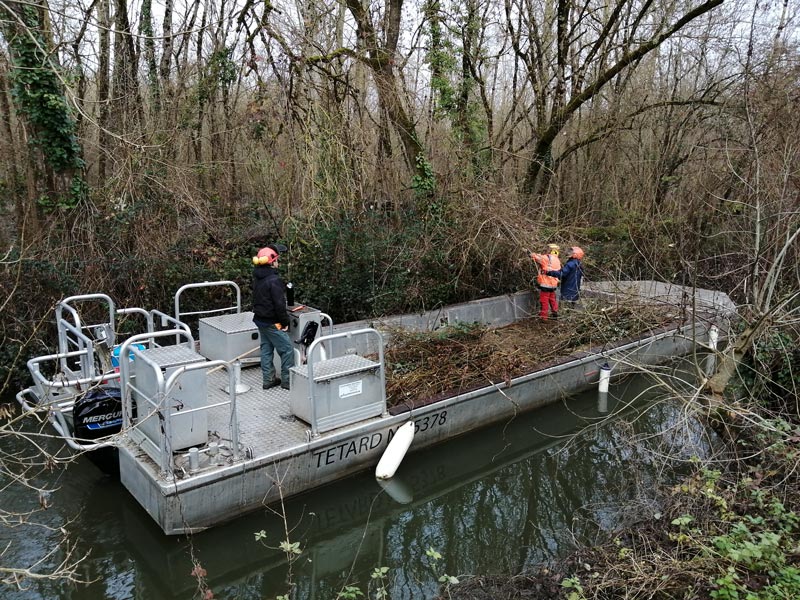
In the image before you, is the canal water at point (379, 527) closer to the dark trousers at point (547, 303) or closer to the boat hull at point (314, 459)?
the boat hull at point (314, 459)

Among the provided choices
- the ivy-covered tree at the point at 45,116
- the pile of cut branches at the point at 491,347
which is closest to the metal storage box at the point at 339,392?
the pile of cut branches at the point at 491,347

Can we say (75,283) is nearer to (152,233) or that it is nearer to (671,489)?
(152,233)

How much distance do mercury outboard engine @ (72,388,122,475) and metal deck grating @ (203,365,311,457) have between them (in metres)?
0.96

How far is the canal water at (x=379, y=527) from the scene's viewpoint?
17.9 ft

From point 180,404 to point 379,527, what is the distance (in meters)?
2.49

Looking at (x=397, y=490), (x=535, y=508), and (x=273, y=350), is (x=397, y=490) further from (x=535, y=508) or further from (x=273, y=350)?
(x=273, y=350)

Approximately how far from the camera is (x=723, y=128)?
1453cm

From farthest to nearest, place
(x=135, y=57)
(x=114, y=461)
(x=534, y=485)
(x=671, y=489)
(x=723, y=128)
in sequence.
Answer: (x=723, y=128) < (x=135, y=57) < (x=534, y=485) < (x=114, y=461) < (x=671, y=489)

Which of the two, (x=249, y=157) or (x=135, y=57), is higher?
(x=135, y=57)

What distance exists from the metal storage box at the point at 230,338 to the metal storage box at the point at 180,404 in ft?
6.15

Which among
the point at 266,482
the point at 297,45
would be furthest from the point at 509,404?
the point at 297,45

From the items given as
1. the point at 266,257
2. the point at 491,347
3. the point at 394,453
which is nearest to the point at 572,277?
the point at 491,347

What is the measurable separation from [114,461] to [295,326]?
264cm

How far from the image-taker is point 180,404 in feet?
18.4
